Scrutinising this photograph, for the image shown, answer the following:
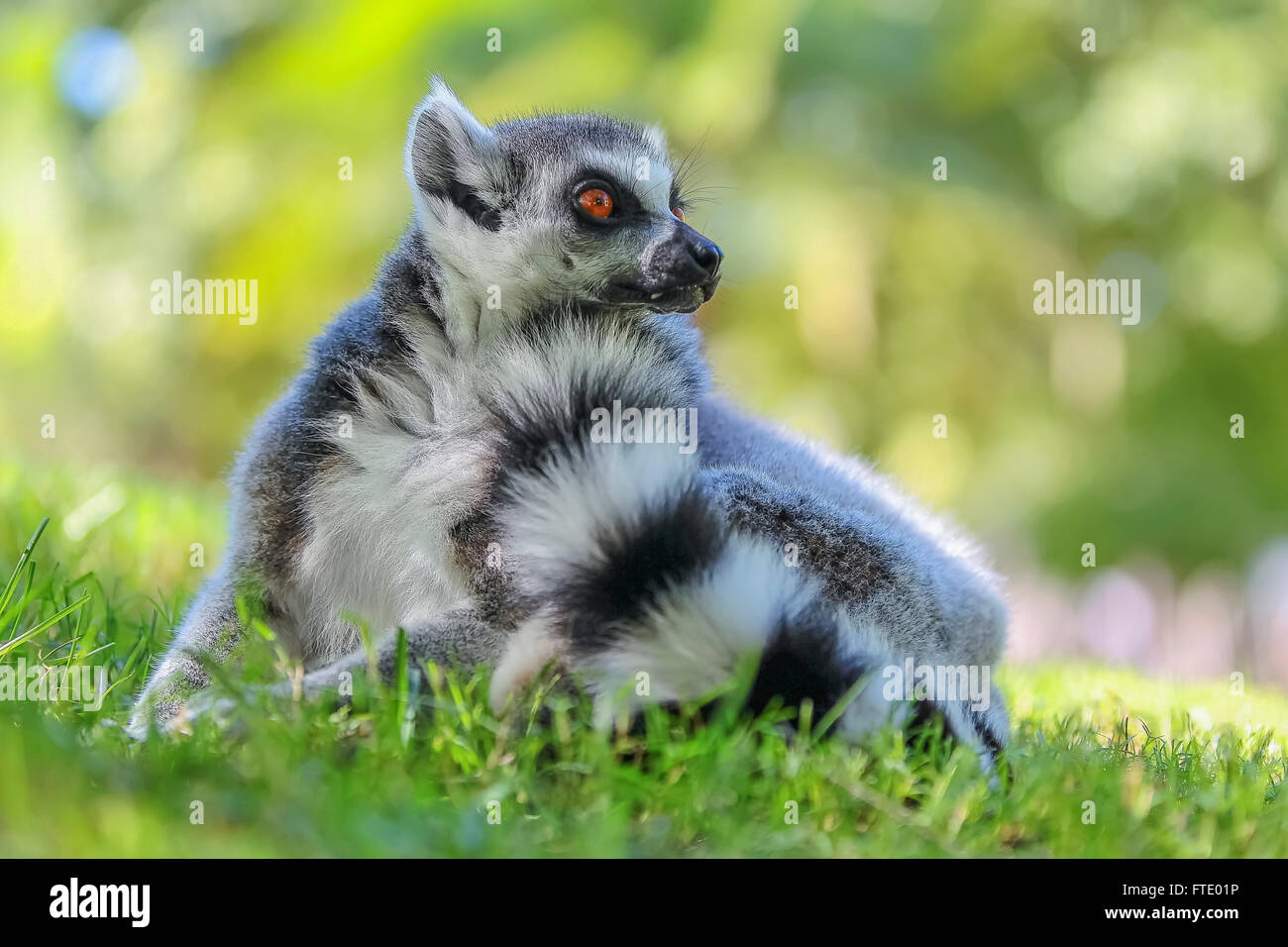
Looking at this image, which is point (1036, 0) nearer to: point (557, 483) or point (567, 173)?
point (567, 173)

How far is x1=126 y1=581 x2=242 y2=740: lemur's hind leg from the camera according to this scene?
9.18 feet

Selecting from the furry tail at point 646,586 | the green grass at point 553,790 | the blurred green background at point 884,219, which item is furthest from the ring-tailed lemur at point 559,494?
the blurred green background at point 884,219

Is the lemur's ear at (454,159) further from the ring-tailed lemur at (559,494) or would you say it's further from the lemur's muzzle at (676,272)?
the lemur's muzzle at (676,272)

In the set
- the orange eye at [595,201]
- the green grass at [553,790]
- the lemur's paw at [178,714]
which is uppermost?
the orange eye at [595,201]

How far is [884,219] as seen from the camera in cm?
1596

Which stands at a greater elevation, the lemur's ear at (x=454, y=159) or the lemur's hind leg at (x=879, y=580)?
the lemur's ear at (x=454, y=159)

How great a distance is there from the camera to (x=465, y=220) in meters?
3.56

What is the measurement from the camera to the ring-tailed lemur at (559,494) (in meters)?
2.46

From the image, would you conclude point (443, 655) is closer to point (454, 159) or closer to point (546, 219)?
point (546, 219)

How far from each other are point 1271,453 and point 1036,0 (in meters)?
6.34

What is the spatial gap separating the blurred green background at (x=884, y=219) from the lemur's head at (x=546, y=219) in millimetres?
9606

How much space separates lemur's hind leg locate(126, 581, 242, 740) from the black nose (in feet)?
5.54

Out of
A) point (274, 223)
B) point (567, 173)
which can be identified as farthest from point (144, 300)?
point (567, 173)
